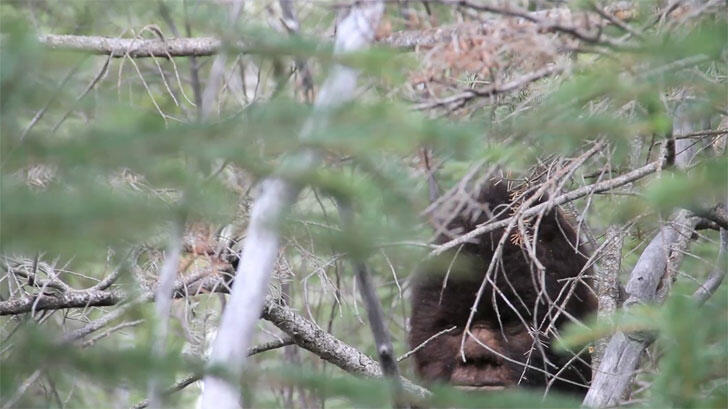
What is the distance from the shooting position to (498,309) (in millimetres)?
6598

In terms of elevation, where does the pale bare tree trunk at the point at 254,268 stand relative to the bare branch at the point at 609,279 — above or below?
above

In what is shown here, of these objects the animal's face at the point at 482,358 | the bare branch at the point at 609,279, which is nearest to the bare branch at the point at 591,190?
the bare branch at the point at 609,279

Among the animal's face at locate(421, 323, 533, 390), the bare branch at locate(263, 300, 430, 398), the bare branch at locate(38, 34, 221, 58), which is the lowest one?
the animal's face at locate(421, 323, 533, 390)

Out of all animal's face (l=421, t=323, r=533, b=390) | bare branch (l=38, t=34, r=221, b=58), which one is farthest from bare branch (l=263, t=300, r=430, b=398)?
bare branch (l=38, t=34, r=221, b=58)

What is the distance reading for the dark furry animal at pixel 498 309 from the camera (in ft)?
21.7

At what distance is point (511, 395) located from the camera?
318cm

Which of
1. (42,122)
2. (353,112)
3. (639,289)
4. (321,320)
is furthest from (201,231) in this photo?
(321,320)

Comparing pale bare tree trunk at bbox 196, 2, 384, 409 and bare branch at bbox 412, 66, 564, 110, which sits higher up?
bare branch at bbox 412, 66, 564, 110

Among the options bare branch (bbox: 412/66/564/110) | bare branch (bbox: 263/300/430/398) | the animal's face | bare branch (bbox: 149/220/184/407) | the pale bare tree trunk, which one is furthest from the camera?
the animal's face

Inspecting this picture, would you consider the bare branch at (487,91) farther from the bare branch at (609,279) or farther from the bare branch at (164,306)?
the bare branch at (609,279)

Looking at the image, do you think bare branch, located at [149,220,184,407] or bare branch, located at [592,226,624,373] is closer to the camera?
bare branch, located at [149,220,184,407]

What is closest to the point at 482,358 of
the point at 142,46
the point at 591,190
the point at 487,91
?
the point at 591,190

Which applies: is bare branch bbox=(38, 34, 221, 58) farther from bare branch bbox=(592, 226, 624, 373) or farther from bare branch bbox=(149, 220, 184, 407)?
bare branch bbox=(149, 220, 184, 407)

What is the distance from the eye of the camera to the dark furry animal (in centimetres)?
662
